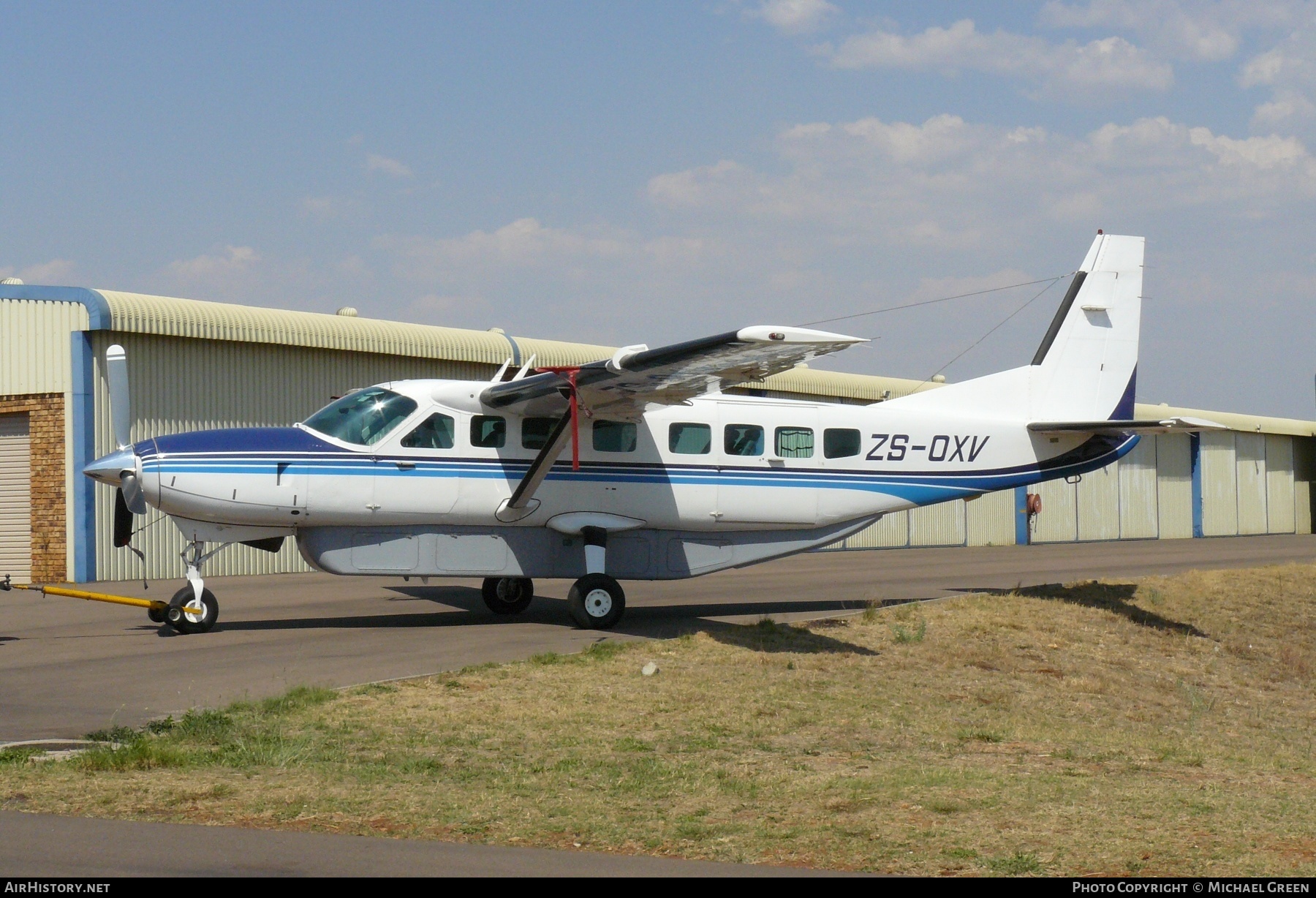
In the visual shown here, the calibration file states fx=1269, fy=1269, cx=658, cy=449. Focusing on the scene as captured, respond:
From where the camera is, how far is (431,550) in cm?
1662

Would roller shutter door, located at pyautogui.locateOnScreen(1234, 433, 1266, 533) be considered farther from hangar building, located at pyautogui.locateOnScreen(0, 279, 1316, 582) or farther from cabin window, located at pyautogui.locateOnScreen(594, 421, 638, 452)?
cabin window, located at pyautogui.locateOnScreen(594, 421, 638, 452)

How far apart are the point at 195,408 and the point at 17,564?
4656 millimetres

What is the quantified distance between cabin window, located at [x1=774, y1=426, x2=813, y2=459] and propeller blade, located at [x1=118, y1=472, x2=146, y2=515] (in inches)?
332

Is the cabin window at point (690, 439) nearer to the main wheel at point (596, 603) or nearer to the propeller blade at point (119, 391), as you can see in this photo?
the main wheel at point (596, 603)

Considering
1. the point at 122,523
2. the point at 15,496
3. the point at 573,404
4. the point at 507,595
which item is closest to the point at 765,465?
the point at 573,404

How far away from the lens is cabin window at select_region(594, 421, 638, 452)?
17219 millimetres

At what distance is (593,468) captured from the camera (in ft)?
56.3

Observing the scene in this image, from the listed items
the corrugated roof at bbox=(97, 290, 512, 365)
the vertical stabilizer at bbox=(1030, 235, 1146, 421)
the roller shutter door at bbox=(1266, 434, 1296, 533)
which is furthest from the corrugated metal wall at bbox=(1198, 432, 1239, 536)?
the vertical stabilizer at bbox=(1030, 235, 1146, 421)

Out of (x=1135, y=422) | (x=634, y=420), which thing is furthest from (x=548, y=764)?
(x=1135, y=422)

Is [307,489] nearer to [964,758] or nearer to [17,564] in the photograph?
[964,758]

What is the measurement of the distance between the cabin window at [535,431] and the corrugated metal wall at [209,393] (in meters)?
11.6

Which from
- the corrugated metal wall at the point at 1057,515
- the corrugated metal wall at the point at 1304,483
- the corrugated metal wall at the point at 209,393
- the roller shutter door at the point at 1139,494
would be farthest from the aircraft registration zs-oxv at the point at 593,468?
the corrugated metal wall at the point at 1304,483

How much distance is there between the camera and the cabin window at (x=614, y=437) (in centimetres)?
1722

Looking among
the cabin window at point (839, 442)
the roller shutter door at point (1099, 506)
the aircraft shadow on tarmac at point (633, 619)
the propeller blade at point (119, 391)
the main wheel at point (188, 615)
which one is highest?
the propeller blade at point (119, 391)
